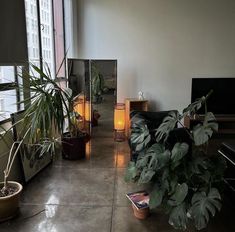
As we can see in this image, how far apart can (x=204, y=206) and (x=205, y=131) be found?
1.78 ft

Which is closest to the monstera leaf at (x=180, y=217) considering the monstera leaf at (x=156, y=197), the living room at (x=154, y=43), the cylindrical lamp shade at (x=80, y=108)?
the monstera leaf at (x=156, y=197)

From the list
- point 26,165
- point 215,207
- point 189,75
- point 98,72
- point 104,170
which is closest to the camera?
point 215,207

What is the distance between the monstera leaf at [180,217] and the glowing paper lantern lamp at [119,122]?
3.08 m

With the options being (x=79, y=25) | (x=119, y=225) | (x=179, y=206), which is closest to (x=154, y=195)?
(x=179, y=206)

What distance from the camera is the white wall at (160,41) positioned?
16.9 feet

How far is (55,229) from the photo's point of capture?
93.7 inches

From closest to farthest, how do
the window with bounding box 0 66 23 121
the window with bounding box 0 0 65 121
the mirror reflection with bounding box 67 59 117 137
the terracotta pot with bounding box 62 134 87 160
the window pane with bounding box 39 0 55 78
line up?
the window with bounding box 0 66 23 121
the window with bounding box 0 0 65 121
the terracotta pot with bounding box 62 134 87 160
the window pane with bounding box 39 0 55 78
the mirror reflection with bounding box 67 59 117 137

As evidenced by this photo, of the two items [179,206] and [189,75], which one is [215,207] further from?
[189,75]

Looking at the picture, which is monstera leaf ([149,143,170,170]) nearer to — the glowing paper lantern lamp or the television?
the glowing paper lantern lamp

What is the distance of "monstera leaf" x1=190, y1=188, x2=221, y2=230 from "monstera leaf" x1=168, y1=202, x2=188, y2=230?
0.08 metres

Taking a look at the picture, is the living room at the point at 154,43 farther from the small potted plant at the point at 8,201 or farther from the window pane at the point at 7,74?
the small potted plant at the point at 8,201

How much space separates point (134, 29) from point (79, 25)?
110 centimetres

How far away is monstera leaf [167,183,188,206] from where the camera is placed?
200cm

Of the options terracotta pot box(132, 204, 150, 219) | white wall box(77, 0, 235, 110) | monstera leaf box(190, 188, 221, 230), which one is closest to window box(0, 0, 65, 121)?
white wall box(77, 0, 235, 110)
